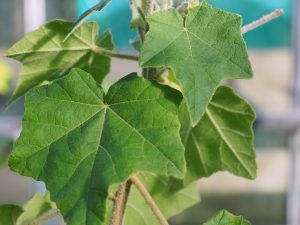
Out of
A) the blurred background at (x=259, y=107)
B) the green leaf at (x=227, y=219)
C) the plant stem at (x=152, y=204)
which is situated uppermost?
the plant stem at (x=152, y=204)

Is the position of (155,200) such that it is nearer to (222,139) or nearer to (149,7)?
(222,139)

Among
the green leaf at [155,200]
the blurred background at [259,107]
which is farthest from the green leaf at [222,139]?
the blurred background at [259,107]

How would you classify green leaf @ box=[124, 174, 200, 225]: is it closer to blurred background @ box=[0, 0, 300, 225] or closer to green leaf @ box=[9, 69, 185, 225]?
green leaf @ box=[9, 69, 185, 225]

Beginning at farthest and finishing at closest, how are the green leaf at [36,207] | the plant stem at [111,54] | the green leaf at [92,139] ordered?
the green leaf at [36,207], the plant stem at [111,54], the green leaf at [92,139]

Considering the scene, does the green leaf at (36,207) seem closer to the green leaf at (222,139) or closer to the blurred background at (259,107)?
the green leaf at (222,139)

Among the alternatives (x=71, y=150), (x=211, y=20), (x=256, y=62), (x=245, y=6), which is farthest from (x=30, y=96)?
(x=256, y=62)

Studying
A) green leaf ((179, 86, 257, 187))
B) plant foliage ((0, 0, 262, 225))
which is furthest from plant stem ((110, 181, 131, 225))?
green leaf ((179, 86, 257, 187))
